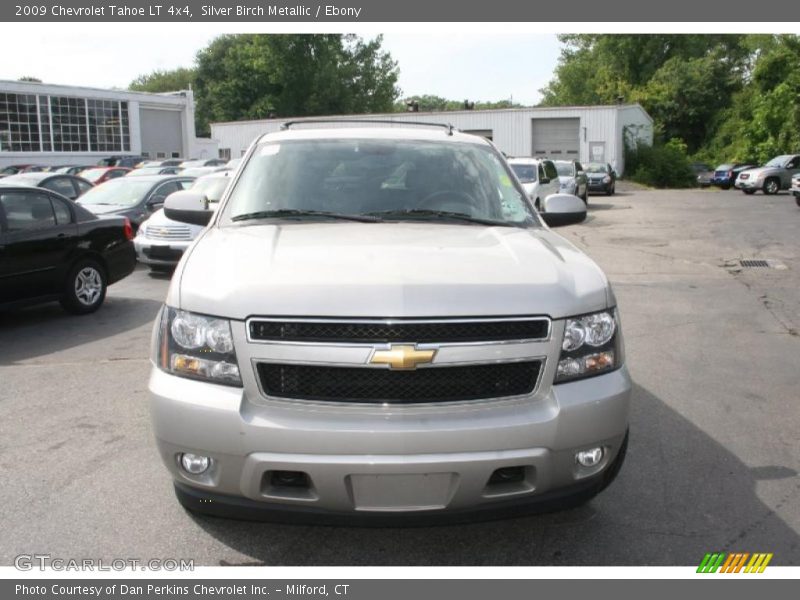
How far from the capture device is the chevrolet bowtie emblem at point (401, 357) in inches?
115

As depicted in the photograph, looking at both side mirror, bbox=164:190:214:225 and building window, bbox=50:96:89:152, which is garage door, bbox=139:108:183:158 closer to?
building window, bbox=50:96:89:152

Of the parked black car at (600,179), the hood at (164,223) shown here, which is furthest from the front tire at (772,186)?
the hood at (164,223)

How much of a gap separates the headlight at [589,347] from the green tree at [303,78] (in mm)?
65461

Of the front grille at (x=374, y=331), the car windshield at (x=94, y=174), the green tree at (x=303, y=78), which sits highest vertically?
the green tree at (x=303, y=78)

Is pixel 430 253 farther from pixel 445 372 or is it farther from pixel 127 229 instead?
pixel 127 229

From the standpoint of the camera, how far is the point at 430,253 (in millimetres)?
3480

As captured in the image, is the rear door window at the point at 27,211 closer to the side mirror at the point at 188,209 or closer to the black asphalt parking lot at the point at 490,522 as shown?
the black asphalt parking lot at the point at 490,522

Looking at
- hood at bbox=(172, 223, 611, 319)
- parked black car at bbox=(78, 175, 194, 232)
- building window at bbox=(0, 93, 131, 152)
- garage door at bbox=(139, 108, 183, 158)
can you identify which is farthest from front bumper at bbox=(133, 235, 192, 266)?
garage door at bbox=(139, 108, 183, 158)

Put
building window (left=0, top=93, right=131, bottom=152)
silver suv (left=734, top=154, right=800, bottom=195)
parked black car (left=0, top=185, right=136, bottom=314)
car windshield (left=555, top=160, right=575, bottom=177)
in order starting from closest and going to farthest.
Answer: parked black car (left=0, top=185, right=136, bottom=314) < car windshield (left=555, top=160, right=575, bottom=177) < silver suv (left=734, top=154, right=800, bottom=195) < building window (left=0, top=93, right=131, bottom=152)

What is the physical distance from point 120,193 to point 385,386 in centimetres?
1278

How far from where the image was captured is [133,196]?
1429 cm

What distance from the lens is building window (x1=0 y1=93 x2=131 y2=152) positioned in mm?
47938

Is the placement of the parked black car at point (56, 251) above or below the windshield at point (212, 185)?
below

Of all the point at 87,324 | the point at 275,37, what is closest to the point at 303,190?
the point at 87,324
